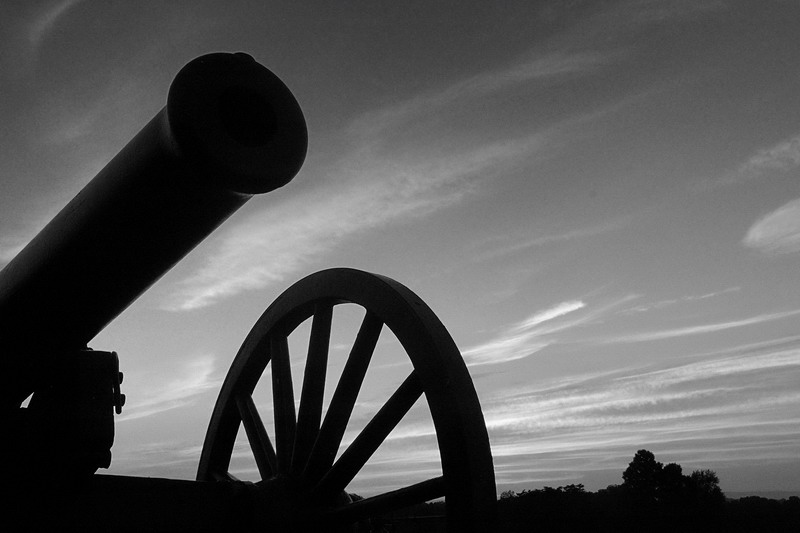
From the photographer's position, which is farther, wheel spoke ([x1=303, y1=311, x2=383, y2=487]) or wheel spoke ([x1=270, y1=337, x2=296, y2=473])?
wheel spoke ([x1=270, y1=337, x2=296, y2=473])

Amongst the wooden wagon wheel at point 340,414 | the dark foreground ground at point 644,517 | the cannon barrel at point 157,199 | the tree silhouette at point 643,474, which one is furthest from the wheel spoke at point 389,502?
the tree silhouette at point 643,474

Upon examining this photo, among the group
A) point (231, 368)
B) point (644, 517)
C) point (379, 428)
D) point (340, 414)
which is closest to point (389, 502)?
point (379, 428)

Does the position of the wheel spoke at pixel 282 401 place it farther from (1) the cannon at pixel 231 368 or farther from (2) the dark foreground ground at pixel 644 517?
(2) the dark foreground ground at pixel 644 517

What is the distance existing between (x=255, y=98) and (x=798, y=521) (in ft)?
162

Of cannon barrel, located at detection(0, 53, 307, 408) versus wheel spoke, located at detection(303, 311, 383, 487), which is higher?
cannon barrel, located at detection(0, 53, 307, 408)

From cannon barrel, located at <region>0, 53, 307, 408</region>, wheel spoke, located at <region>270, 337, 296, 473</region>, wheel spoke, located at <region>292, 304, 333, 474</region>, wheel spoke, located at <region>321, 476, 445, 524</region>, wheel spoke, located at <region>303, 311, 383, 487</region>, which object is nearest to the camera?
cannon barrel, located at <region>0, 53, 307, 408</region>

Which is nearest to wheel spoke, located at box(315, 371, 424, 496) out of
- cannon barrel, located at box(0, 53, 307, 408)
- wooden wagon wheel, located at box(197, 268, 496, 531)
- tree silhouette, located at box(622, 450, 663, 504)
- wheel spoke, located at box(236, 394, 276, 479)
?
wooden wagon wheel, located at box(197, 268, 496, 531)

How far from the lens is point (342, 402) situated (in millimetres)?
4363

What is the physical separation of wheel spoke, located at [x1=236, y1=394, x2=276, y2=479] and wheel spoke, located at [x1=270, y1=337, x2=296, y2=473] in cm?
25

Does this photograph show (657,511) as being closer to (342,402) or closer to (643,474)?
(643,474)

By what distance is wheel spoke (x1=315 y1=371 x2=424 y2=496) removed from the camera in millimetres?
4051

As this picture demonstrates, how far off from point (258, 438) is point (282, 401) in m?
0.46

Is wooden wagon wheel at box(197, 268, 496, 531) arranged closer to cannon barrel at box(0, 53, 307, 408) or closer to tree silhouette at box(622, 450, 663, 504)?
cannon barrel at box(0, 53, 307, 408)

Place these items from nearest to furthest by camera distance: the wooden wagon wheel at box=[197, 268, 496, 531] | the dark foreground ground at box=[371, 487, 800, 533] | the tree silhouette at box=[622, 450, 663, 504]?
1. the wooden wagon wheel at box=[197, 268, 496, 531]
2. the dark foreground ground at box=[371, 487, 800, 533]
3. the tree silhouette at box=[622, 450, 663, 504]
